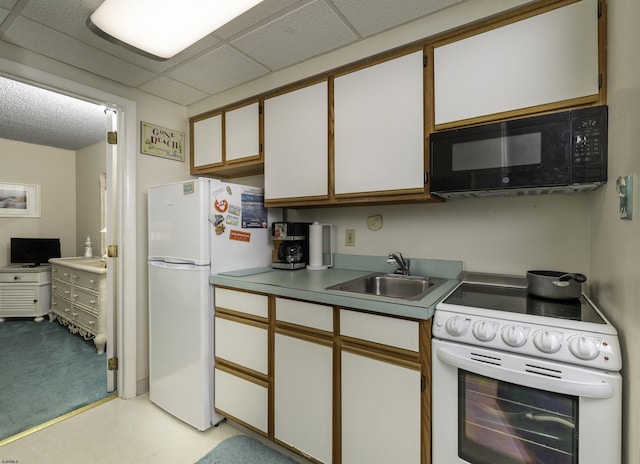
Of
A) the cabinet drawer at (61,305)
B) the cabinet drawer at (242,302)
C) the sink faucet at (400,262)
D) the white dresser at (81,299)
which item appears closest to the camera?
the cabinet drawer at (242,302)

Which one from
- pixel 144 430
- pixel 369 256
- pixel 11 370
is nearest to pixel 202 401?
pixel 144 430

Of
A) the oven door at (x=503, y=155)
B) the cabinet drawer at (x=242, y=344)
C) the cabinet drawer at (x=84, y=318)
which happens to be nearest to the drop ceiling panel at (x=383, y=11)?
the oven door at (x=503, y=155)

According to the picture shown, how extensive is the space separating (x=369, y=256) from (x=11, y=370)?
3161 mm

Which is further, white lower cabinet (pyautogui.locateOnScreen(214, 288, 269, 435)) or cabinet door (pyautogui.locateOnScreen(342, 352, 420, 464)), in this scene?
white lower cabinet (pyautogui.locateOnScreen(214, 288, 269, 435))

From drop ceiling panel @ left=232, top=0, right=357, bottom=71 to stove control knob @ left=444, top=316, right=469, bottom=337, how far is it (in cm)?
151

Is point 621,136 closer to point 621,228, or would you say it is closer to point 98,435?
point 621,228

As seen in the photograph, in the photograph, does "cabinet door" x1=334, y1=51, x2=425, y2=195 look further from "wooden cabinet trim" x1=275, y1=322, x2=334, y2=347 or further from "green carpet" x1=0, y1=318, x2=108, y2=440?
"green carpet" x1=0, y1=318, x2=108, y2=440

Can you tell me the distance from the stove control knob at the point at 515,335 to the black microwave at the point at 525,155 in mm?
573

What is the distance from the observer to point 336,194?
5.97 feet

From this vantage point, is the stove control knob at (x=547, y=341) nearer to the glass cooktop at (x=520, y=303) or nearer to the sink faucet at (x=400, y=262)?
the glass cooktop at (x=520, y=303)

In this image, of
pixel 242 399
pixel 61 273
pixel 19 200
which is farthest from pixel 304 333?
pixel 19 200

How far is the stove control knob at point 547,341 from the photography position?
0.97 meters

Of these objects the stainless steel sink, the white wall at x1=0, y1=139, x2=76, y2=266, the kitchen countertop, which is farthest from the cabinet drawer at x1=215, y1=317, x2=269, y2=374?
the white wall at x1=0, y1=139, x2=76, y2=266

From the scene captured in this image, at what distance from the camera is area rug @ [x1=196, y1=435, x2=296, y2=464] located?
5.19 feet
